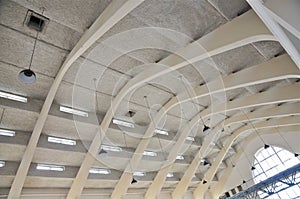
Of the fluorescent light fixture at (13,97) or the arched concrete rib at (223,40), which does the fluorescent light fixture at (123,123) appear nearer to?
the arched concrete rib at (223,40)

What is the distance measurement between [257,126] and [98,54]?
12.0 m

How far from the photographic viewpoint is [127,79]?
333 inches

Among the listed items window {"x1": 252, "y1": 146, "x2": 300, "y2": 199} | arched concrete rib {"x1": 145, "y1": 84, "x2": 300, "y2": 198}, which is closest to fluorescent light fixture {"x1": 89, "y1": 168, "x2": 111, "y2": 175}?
arched concrete rib {"x1": 145, "y1": 84, "x2": 300, "y2": 198}

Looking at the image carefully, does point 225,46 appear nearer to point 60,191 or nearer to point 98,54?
point 98,54

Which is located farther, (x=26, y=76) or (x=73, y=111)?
(x=73, y=111)

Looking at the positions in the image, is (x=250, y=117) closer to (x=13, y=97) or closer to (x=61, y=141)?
(x=61, y=141)

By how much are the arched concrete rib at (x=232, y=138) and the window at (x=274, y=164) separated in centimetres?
359

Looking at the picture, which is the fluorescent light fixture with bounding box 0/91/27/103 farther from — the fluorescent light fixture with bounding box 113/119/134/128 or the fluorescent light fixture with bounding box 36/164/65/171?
the fluorescent light fixture with bounding box 113/119/134/128

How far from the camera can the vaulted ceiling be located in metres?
5.52

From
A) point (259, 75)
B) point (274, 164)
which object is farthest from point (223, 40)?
point (274, 164)

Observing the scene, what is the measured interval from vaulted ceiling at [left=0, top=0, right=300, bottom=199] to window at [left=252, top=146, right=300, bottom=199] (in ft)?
12.7

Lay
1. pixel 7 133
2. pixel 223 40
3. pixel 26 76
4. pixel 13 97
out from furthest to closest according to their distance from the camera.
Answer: pixel 7 133 → pixel 13 97 → pixel 223 40 → pixel 26 76

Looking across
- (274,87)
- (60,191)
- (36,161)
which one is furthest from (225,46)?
(60,191)

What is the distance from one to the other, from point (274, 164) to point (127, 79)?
14212 millimetres
